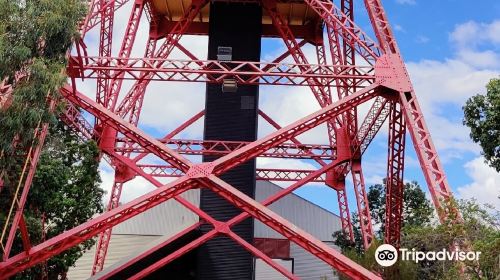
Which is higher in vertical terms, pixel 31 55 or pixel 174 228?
pixel 31 55

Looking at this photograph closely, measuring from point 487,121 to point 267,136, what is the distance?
228 inches

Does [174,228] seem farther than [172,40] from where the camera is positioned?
Yes

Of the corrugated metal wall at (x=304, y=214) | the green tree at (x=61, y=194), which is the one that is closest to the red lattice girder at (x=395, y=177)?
the green tree at (x=61, y=194)

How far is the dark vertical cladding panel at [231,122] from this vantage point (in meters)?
22.8

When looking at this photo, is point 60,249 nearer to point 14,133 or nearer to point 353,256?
point 14,133

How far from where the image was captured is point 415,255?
1327 cm

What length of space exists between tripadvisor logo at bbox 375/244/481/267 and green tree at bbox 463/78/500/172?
3917mm

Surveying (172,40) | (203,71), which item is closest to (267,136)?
(203,71)

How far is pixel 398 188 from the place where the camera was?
18.1 metres

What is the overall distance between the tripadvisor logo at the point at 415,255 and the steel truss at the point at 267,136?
83 centimetres

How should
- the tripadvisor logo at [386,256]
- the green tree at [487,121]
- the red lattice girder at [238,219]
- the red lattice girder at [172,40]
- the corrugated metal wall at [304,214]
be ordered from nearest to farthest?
the tripadvisor logo at [386,256] → the green tree at [487,121] → the red lattice girder at [238,219] → the red lattice girder at [172,40] → the corrugated metal wall at [304,214]

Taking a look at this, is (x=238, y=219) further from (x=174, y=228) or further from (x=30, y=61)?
(x=174, y=228)

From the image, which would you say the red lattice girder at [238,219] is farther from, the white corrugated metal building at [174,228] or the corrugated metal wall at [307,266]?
the corrugated metal wall at [307,266]

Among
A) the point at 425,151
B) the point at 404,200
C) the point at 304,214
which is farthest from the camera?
the point at 304,214
